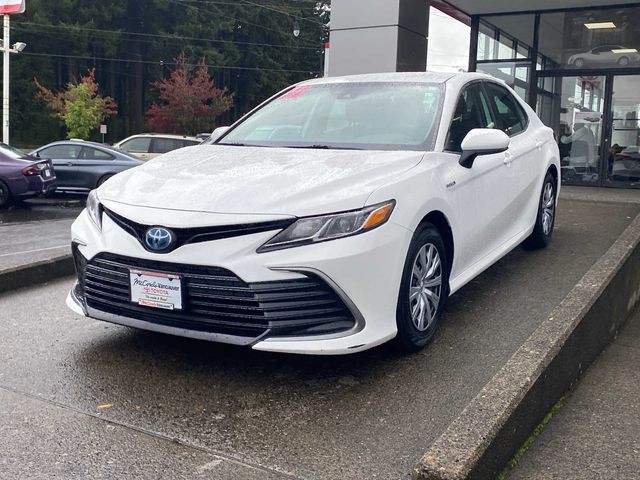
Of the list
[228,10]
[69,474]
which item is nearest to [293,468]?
[69,474]

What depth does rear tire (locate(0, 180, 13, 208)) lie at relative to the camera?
13.1 m

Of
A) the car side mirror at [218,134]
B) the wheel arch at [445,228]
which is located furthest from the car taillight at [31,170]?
the wheel arch at [445,228]

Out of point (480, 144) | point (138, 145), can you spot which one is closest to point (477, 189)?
point (480, 144)

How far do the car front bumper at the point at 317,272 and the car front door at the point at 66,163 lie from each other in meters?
12.3

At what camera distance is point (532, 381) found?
3154 millimetres

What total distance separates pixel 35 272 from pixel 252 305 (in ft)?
10.2

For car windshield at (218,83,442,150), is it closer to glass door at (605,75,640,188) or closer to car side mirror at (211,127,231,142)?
car side mirror at (211,127,231,142)

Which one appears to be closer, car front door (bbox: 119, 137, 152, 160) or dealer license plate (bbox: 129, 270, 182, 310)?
dealer license plate (bbox: 129, 270, 182, 310)

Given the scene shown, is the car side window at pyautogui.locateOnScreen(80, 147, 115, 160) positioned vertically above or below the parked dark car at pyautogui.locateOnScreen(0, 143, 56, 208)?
above

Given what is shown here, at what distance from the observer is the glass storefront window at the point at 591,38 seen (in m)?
13.4

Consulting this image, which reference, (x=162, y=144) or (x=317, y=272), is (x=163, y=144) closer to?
(x=162, y=144)

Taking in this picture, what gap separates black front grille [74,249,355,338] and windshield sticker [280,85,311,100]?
2305 mm

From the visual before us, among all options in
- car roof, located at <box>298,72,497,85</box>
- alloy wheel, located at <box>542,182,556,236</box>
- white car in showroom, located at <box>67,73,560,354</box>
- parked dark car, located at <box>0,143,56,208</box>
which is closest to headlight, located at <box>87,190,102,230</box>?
white car in showroom, located at <box>67,73,560,354</box>

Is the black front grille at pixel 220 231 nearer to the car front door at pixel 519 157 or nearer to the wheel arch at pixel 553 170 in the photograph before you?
the car front door at pixel 519 157
